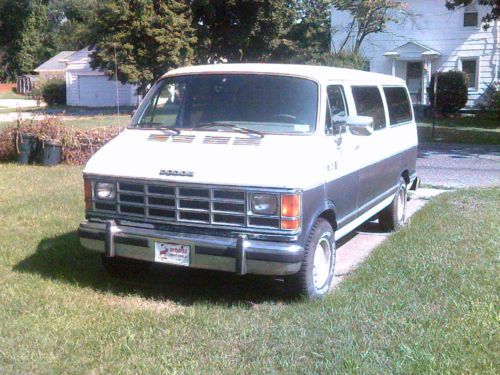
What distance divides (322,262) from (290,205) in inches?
37.3

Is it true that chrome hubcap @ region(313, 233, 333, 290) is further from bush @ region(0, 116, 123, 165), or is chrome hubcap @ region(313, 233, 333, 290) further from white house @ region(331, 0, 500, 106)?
white house @ region(331, 0, 500, 106)

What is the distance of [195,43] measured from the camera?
30.4 meters

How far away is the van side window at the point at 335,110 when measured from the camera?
614 centimetres

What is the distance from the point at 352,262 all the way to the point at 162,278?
2.05 m

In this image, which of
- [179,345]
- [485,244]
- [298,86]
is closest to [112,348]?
[179,345]

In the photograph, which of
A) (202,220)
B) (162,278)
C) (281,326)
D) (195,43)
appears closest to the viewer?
(281,326)

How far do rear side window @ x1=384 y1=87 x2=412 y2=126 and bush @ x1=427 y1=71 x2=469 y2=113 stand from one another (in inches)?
750

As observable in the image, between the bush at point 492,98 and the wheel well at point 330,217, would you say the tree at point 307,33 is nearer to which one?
→ the bush at point 492,98

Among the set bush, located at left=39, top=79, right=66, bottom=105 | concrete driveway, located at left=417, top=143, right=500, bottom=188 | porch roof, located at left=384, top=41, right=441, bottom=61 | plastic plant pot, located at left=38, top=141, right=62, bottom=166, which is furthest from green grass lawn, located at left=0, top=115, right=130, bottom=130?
bush, located at left=39, top=79, right=66, bottom=105

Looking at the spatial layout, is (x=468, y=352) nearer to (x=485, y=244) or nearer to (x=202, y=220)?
(x=202, y=220)

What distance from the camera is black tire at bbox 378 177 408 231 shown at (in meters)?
8.47

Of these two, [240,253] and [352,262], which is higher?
[240,253]

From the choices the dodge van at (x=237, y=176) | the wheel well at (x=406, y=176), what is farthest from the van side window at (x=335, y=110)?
the wheel well at (x=406, y=176)

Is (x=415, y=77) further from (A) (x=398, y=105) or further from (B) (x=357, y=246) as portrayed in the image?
(B) (x=357, y=246)
